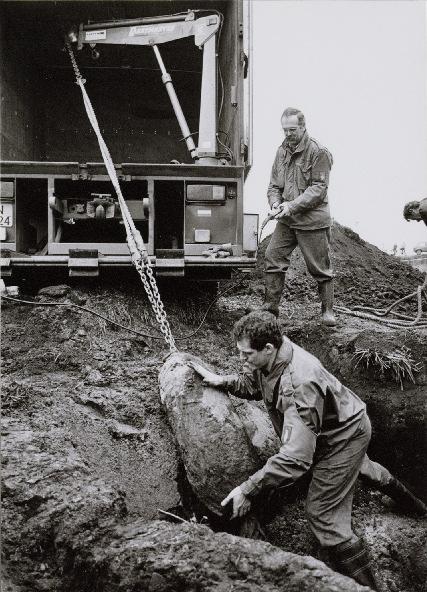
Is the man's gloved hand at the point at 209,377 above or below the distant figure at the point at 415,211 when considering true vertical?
below

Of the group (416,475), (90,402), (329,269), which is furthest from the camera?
(329,269)

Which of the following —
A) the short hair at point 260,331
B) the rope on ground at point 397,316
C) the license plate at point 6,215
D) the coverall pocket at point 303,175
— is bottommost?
the rope on ground at point 397,316

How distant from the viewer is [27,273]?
17.9 ft

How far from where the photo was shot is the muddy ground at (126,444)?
2801 mm

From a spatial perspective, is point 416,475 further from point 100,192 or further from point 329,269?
point 100,192

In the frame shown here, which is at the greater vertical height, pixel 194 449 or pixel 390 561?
pixel 194 449

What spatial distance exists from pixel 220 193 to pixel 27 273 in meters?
1.72

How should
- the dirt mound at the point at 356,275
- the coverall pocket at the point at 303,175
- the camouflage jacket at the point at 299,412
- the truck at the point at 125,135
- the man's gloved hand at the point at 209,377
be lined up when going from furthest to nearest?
the dirt mound at the point at 356,275 < the truck at the point at 125,135 < the coverall pocket at the point at 303,175 < the man's gloved hand at the point at 209,377 < the camouflage jacket at the point at 299,412

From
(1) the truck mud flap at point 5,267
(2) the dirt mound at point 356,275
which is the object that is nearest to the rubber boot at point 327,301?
(2) the dirt mound at point 356,275

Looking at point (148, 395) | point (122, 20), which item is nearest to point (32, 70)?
point (122, 20)

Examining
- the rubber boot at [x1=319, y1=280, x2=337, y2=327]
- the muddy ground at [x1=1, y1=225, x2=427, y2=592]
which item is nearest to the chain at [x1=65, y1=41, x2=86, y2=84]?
the muddy ground at [x1=1, y1=225, x2=427, y2=592]

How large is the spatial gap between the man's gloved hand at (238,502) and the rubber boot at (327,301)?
2594mm

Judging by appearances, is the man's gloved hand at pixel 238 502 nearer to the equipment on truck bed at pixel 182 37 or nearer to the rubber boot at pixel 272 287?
the rubber boot at pixel 272 287

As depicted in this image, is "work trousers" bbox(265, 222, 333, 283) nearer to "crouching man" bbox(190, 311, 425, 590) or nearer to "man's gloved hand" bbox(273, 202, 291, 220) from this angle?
"man's gloved hand" bbox(273, 202, 291, 220)
